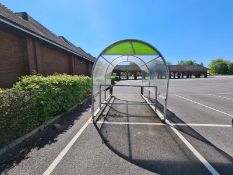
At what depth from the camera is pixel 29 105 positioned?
5.10 m

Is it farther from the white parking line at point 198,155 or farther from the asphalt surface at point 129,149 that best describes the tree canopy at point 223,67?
the white parking line at point 198,155

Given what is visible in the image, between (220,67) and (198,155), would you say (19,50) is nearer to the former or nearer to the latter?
(198,155)

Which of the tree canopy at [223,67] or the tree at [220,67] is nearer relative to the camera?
the tree canopy at [223,67]

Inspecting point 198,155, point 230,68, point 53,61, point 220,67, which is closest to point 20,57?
point 53,61

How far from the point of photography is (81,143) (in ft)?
15.7

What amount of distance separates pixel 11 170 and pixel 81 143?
1716mm

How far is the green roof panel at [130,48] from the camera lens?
7.16m

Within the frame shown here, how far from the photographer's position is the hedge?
4.27 metres

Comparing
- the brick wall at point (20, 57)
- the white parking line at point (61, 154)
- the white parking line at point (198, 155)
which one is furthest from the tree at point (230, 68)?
the white parking line at point (61, 154)

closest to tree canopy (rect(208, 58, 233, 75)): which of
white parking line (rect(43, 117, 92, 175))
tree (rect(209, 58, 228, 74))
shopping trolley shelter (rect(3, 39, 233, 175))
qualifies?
tree (rect(209, 58, 228, 74))

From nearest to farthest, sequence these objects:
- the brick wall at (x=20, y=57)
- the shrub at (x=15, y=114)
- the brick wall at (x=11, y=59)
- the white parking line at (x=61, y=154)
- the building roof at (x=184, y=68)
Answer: the white parking line at (x=61, y=154)
the shrub at (x=15, y=114)
the brick wall at (x=11, y=59)
the brick wall at (x=20, y=57)
the building roof at (x=184, y=68)

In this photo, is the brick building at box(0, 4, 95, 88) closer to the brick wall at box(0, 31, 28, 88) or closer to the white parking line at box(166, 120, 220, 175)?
the brick wall at box(0, 31, 28, 88)

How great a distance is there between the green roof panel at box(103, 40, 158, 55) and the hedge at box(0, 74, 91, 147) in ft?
8.64

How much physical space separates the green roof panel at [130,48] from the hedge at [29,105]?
2.63m
